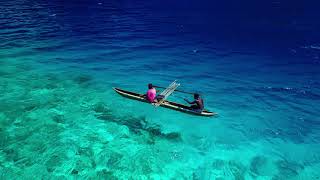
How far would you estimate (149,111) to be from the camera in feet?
104

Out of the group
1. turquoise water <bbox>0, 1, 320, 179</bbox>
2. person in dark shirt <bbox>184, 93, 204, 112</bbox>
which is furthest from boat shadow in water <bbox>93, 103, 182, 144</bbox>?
person in dark shirt <bbox>184, 93, 204, 112</bbox>

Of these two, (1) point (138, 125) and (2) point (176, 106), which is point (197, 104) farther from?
(1) point (138, 125)

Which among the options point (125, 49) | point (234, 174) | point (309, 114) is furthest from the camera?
point (125, 49)

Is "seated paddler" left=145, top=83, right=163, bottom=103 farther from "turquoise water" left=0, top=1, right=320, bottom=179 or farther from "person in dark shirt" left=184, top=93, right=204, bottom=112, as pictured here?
"person in dark shirt" left=184, top=93, right=204, bottom=112

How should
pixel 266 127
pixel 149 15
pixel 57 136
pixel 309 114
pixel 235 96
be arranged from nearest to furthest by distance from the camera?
1. pixel 57 136
2. pixel 266 127
3. pixel 309 114
4. pixel 235 96
5. pixel 149 15

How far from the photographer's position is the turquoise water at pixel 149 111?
24.6m

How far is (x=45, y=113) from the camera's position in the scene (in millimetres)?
30656

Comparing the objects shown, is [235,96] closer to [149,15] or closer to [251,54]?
[251,54]

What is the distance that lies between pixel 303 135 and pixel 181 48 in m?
25.4

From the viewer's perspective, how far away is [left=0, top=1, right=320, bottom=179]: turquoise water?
80.8 feet

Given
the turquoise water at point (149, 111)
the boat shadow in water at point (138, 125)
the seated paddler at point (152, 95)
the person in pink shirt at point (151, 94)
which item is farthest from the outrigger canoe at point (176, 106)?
the boat shadow in water at point (138, 125)

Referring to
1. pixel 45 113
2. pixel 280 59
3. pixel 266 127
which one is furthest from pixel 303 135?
pixel 45 113

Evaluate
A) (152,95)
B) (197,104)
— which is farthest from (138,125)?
(197,104)

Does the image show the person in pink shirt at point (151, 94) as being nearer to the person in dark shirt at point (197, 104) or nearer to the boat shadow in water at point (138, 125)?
the boat shadow in water at point (138, 125)
